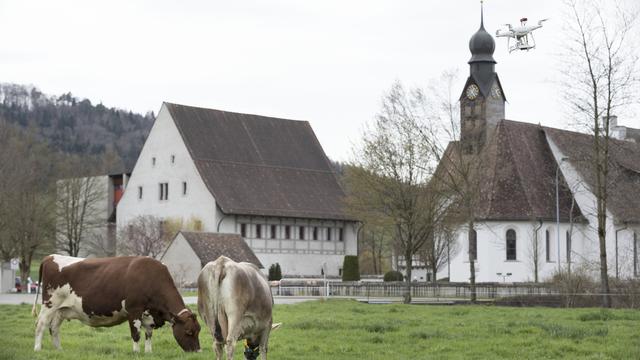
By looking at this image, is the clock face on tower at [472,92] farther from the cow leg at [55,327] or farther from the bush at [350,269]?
the cow leg at [55,327]

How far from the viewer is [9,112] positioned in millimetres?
163500

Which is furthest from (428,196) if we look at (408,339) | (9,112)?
(9,112)

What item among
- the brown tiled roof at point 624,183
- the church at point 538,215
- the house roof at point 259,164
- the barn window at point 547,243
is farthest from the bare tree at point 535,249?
the house roof at point 259,164

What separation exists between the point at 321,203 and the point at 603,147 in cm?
3991

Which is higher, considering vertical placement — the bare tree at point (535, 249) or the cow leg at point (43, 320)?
the bare tree at point (535, 249)

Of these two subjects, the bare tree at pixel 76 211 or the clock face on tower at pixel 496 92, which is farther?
the bare tree at pixel 76 211

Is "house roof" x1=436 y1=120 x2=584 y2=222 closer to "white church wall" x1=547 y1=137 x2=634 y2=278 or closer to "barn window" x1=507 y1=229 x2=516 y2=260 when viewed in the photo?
"white church wall" x1=547 y1=137 x2=634 y2=278

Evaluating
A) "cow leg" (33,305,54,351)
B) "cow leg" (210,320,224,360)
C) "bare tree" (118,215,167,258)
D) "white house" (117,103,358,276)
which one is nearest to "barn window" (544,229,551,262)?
"white house" (117,103,358,276)

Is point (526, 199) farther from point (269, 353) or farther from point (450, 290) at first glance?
point (269, 353)

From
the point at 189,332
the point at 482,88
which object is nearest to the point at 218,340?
the point at 189,332

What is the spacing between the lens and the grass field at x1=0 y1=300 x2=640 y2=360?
1501 cm

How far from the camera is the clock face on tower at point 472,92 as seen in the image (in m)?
72.2

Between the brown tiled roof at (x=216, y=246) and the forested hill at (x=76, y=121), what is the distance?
9509 cm

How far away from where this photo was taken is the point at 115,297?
14.8m
